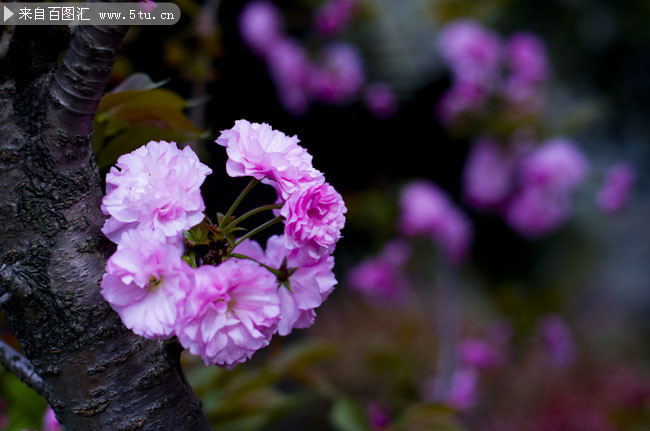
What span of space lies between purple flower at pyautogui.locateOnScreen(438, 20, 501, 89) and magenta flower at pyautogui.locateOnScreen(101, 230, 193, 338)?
1.64 m

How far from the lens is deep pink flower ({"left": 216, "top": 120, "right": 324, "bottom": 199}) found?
390 mm

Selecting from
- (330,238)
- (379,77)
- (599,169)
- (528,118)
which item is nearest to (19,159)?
(330,238)

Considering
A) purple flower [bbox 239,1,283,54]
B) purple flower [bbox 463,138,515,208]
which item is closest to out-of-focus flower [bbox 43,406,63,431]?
purple flower [bbox 239,1,283,54]

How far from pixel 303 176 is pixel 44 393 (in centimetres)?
28

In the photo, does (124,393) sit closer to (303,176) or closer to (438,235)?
(303,176)

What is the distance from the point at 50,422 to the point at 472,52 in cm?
160

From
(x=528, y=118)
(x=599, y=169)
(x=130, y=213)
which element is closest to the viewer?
(x=130, y=213)

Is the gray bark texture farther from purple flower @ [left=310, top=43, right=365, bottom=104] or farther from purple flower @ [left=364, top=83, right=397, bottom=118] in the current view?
purple flower @ [left=364, top=83, right=397, bottom=118]

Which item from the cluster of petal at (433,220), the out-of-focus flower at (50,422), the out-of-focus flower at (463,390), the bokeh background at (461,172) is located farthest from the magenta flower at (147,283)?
the cluster of petal at (433,220)

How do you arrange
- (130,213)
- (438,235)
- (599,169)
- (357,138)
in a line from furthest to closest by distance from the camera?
(599,169), (357,138), (438,235), (130,213)

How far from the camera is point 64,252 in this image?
409mm

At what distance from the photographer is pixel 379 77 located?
2350 mm

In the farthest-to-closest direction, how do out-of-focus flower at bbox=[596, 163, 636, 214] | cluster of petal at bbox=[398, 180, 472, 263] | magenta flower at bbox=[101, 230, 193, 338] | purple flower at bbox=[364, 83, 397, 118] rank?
1. purple flower at bbox=[364, 83, 397, 118]
2. cluster of petal at bbox=[398, 180, 472, 263]
3. out-of-focus flower at bbox=[596, 163, 636, 214]
4. magenta flower at bbox=[101, 230, 193, 338]

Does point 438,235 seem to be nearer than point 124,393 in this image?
No
